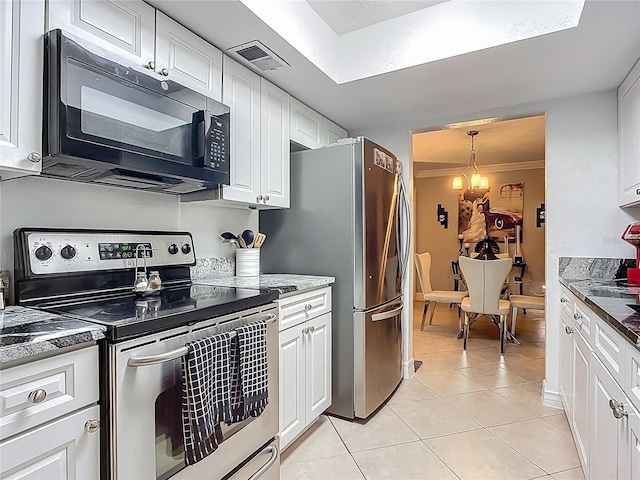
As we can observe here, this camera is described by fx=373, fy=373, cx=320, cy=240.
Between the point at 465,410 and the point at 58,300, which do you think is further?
the point at 465,410

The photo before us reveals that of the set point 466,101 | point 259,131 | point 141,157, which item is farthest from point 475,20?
point 141,157

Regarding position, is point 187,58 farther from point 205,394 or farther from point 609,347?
point 609,347

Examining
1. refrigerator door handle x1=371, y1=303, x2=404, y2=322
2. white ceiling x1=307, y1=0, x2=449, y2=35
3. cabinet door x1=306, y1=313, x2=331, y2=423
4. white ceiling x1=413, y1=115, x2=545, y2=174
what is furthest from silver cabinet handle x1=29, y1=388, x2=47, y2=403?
white ceiling x1=413, y1=115, x2=545, y2=174

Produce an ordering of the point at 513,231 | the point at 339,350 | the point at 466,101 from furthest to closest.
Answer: the point at 513,231 → the point at 466,101 → the point at 339,350

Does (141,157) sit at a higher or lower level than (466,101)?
lower

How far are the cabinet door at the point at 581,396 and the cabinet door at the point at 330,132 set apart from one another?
6.79ft

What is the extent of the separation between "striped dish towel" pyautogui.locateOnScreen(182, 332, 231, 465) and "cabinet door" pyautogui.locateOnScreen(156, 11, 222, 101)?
1.15 metres

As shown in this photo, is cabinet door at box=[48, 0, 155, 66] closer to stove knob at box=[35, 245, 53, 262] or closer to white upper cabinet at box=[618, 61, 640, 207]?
stove knob at box=[35, 245, 53, 262]

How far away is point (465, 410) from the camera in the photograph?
2443 millimetres

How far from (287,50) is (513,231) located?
518 centimetres

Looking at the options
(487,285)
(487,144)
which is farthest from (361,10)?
(487,144)

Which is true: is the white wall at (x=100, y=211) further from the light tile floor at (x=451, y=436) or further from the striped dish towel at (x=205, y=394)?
the light tile floor at (x=451, y=436)

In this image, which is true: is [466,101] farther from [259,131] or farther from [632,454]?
[632,454]

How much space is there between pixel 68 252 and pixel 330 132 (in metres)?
2.11
